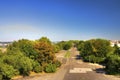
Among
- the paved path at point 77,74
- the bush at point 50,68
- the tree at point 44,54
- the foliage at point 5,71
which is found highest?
the tree at point 44,54

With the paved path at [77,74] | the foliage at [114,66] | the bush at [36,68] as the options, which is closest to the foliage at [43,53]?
the bush at [36,68]

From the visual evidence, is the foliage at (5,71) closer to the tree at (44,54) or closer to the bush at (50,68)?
the bush at (50,68)

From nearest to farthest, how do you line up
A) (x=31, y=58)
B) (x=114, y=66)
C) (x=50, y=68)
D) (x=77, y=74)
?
(x=77, y=74), (x=114, y=66), (x=50, y=68), (x=31, y=58)

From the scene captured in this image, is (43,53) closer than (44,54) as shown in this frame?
Yes

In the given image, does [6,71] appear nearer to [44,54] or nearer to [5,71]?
[5,71]

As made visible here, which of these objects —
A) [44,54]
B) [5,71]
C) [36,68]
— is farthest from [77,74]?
[5,71]

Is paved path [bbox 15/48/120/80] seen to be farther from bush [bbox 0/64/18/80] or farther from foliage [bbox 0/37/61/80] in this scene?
bush [bbox 0/64/18/80]

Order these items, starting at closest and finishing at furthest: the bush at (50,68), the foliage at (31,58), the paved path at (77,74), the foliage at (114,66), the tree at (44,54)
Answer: the foliage at (31,58)
the paved path at (77,74)
the foliage at (114,66)
the bush at (50,68)
the tree at (44,54)

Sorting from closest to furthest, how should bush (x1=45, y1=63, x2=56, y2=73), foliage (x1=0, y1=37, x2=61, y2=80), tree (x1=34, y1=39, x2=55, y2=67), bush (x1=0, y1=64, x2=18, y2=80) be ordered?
bush (x1=0, y1=64, x2=18, y2=80), foliage (x1=0, y1=37, x2=61, y2=80), bush (x1=45, y1=63, x2=56, y2=73), tree (x1=34, y1=39, x2=55, y2=67)

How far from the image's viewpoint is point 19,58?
43.9 metres

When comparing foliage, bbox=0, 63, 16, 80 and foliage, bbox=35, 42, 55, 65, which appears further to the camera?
foliage, bbox=35, 42, 55, 65

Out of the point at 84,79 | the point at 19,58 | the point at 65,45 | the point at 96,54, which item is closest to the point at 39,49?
the point at 19,58

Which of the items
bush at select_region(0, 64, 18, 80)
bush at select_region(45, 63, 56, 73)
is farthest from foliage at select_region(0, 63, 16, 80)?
bush at select_region(45, 63, 56, 73)

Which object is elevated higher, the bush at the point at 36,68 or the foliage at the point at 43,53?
the foliage at the point at 43,53
